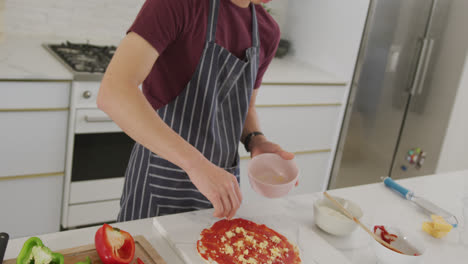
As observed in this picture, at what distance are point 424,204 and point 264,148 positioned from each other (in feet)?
1.67

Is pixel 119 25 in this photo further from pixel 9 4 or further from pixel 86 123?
pixel 86 123

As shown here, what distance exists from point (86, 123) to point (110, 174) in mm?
316

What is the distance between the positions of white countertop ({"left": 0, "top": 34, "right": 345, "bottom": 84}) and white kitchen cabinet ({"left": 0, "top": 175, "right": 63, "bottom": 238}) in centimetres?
47

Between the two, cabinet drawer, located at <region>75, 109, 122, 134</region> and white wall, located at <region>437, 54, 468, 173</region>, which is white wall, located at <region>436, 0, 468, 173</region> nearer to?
white wall, located at <region>437, 54, 468, 173</region>

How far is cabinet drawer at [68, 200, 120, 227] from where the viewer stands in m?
2.22

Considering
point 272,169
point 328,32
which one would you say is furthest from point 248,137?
point 328,32

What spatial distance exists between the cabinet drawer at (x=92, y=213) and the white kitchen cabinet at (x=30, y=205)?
67 mm

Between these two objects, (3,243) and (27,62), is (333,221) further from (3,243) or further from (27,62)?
(27,62)

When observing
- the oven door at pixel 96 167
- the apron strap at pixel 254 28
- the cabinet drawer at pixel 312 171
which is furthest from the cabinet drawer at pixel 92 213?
the apron strap at pixel 254 28

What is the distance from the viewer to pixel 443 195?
1566 mm

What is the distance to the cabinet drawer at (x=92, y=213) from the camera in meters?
2.22

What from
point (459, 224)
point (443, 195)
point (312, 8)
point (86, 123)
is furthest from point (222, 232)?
point (312, 8)

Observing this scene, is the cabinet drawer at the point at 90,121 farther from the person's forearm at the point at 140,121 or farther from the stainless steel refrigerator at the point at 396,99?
the stainless steel refrigerator at the point at 396,99

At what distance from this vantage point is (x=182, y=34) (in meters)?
1.17
